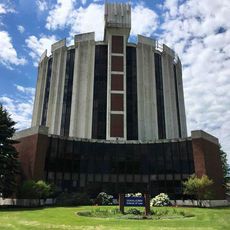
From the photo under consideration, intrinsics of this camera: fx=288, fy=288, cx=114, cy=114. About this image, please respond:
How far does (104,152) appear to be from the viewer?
4903 cm

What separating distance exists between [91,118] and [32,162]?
791 inches

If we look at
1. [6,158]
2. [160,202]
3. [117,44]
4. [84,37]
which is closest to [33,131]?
[6,158]

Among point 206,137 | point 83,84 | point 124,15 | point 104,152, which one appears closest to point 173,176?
point 206,137

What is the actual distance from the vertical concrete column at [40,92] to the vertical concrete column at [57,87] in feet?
14.3

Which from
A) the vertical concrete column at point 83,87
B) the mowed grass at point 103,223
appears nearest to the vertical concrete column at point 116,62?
the vertical concrete column at point 83,87

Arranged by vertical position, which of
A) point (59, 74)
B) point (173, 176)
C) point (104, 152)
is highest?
point (59, 74)

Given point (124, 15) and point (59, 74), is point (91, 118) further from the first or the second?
point (124, 15)

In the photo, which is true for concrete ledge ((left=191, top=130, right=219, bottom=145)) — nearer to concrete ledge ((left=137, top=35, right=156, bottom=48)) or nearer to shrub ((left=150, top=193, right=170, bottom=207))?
shrub ((left=150, top=193, right=170, bottom=207))

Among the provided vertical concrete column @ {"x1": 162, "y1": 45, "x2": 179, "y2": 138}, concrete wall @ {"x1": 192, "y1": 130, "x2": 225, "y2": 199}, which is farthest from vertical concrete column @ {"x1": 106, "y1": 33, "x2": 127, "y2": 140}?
concrete wall @ {"x1": 192, "y1": 130, "x2": 225, "y2": 199}

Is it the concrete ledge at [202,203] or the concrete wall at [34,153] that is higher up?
the concrete wall at [34,153]

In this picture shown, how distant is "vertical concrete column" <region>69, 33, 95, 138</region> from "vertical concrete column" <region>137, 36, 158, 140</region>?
10.5 metres

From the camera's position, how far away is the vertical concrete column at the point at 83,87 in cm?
5972

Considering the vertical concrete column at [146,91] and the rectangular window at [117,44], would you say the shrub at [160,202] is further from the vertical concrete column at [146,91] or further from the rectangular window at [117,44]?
the rectangular window at [117,44]

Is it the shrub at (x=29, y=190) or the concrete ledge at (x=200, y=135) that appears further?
the concrete ledge at (x=200, y=135)
